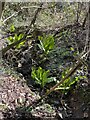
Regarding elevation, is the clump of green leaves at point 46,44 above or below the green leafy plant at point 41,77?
above

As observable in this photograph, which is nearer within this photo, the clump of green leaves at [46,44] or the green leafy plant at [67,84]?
the green leafy plant at [67,84]

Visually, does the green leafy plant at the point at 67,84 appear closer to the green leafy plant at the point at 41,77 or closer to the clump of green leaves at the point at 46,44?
the green leafy plant at the point at 41,77

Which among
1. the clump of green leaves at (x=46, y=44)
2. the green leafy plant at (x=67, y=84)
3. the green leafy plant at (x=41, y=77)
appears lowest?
the green leafy plant at (x=67, y=84)

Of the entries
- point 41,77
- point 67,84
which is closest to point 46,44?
point 41,77

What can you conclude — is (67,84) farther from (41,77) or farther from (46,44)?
(46,44)

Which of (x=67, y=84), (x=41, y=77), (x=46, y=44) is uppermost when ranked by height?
(x=46, y=44)

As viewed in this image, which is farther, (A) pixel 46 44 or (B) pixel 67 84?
(A) pixel 46 44

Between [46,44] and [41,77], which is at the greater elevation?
[46,44]

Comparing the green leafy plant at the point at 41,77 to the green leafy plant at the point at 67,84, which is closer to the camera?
the green leafy plant at the point at 67,84

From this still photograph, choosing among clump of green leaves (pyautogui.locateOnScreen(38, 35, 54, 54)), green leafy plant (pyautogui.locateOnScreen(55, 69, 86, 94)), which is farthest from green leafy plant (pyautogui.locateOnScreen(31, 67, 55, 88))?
clump of green leaves (pyautogui.locateOnScreen(38, 35, 54, 54))

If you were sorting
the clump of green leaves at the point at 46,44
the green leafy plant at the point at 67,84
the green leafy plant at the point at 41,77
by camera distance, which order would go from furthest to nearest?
the clump of green leaves at the point at 46,44 < the green leafy plant at the point at 41,77 < the green leafy plant at the point at 67,84

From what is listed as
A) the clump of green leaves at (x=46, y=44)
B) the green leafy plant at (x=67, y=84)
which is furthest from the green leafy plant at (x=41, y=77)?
the clump of green leaves at (x=46, y=44)

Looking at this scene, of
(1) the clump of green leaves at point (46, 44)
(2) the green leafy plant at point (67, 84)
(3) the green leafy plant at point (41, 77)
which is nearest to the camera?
(2) the green leafy plant at point (67, 84)

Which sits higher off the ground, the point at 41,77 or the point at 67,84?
the point at 41,77
